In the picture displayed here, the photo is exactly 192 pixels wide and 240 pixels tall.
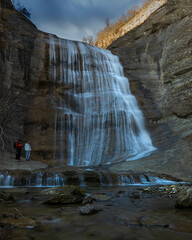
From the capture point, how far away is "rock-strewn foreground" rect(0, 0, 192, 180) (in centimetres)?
1614

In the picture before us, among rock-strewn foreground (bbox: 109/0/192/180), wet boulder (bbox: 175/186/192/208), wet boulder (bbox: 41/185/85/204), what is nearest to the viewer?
wet boulder (bbox: 175/186/192/208)

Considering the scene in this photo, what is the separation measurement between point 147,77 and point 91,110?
7943 millimetres

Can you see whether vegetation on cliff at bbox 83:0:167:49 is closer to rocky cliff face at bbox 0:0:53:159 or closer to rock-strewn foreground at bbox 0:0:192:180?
rock-strewn foreground at bbox 0:0:192:180

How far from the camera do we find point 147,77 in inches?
871

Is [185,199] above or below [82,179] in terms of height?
below

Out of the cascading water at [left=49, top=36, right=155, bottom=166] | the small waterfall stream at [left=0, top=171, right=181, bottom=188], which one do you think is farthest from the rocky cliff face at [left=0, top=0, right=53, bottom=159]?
the small waterfall stream at [left=0, top=171, right=181, bottom=188]

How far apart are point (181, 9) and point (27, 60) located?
17.0m

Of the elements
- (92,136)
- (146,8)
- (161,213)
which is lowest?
(161,213)

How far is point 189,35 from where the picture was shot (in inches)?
765

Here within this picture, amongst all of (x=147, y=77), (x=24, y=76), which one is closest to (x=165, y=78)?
(x=147, y=77)

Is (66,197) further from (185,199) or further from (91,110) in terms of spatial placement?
(91,110)

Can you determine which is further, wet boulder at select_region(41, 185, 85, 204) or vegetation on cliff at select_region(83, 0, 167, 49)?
vegetation on cliff at select_region(83, 0, 167, 49)

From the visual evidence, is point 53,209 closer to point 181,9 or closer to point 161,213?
point 161,213

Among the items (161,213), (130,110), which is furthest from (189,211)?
(130,110)
